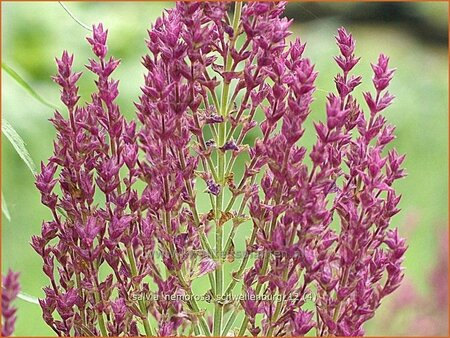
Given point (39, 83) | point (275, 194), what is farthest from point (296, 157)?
point (39, 83)

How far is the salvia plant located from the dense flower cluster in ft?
0.14

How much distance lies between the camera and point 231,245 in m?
0.73

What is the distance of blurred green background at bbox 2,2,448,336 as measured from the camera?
1733mm

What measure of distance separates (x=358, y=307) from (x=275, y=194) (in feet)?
0.38

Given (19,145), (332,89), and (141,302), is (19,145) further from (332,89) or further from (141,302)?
(332,89)

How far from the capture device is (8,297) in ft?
2.21

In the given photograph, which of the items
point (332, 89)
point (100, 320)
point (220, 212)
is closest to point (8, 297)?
point (100, 320)

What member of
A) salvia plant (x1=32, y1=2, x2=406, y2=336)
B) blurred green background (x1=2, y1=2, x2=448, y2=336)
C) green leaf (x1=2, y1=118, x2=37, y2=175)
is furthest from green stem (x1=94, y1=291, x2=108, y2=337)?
blurred green background (x1=2, y1=2, x2=448, y2=336)

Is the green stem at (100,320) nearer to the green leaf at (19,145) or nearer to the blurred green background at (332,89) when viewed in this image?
the green leaf at (19,145)

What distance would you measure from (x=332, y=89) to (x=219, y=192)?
2.93 m

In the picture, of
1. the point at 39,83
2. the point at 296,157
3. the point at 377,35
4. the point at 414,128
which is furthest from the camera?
the point at 377,35

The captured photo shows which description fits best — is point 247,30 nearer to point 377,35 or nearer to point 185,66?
point 185,66

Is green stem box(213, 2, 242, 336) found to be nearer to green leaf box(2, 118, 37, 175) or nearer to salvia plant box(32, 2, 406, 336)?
salvia plant box(32, 2, 406, 336)

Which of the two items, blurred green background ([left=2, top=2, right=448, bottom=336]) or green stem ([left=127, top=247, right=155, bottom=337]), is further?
blurred green background ([left=2, top=2, right=448, bottom=336])
